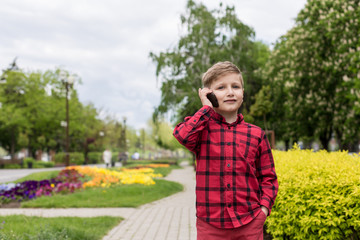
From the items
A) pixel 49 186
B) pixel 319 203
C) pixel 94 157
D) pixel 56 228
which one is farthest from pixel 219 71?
pixel 94 157

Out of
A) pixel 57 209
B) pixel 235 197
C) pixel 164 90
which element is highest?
pixel 164 90

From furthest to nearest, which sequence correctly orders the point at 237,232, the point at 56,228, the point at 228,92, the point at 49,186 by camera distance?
the point at 49,186
the point at 56,228
the point at 228,92
the point at 237,232

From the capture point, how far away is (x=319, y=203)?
13.9ft

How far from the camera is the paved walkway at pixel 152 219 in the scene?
246 inches

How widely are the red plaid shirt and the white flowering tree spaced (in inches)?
479

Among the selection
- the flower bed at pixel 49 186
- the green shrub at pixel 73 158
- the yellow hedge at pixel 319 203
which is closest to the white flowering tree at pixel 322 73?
the flower bed at pixel 49 186

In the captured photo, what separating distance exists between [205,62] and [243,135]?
18.4 m

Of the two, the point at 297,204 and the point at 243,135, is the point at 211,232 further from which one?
the point at 297,204

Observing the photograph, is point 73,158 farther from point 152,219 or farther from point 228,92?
point 228,92

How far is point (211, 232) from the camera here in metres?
2.35

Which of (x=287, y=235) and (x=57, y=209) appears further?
(x=57, y=209)

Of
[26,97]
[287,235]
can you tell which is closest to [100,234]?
[287,235]

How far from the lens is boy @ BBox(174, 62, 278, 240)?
7.66 feet

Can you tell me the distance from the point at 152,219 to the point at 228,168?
5705 mm
